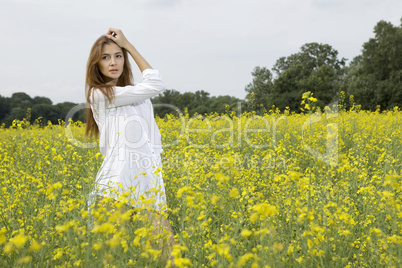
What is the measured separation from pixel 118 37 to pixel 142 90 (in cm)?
53

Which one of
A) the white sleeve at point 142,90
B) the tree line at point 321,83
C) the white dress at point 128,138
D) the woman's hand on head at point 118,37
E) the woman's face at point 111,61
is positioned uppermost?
the tree line at point 321,83

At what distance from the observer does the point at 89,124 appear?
9.72 feet

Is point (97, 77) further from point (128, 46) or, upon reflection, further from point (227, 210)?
point (227, 210)

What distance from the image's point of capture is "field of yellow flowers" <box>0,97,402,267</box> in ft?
5.34

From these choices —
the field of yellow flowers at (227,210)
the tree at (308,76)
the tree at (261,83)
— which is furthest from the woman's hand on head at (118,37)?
the tree at (261,83)

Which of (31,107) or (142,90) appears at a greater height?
(31,107)

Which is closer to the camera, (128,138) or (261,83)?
(128,138)

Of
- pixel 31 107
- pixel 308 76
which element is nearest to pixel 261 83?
pixel 308 76

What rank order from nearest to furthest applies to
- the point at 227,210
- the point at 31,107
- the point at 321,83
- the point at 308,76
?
the point at 227,210, the point at 31,107, the point at 321,83, the point at 308,76

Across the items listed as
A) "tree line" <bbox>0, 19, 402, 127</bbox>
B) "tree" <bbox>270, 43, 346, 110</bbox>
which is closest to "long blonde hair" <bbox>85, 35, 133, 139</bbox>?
"tree line" <bbox>0, 19, 402, 127</bbox>

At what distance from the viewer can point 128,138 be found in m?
2.66

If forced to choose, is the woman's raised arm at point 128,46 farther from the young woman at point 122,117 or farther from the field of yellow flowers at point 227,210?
the field of yellow flowers at point 227,210

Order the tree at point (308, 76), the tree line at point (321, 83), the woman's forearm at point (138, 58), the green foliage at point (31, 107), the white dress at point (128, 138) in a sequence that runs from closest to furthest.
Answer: the white dress at point (128, 138)
the woman's forearm at point (138, 58)
the green foliage at point (31, 107)
the tree line at point (321, 83)
the tree at point (308, 76)

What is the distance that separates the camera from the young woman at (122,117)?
2.61 m
